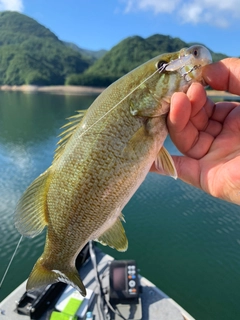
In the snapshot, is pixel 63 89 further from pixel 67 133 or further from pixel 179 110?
pixel 179 110

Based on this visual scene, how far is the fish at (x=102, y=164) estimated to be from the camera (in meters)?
2.68

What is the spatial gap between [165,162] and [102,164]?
718 mm

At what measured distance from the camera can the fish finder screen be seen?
673cm

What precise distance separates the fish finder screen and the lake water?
3.70 metres

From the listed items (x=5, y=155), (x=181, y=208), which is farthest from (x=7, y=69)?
(x=181, y=208)

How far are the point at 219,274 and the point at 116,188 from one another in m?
9.92

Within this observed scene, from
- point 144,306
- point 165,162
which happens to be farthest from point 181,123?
point 144,306

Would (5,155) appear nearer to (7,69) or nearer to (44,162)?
(44,162)

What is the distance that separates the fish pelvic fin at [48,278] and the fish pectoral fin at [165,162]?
148cm

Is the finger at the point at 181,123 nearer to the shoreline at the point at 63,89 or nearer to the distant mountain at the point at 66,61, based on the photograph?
the shoreline at the point at 63,89

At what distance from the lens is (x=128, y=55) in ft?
434

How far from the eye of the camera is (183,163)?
10.6 ft

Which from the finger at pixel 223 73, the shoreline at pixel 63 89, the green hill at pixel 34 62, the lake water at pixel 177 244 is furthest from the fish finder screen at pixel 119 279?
the green hill at pixel 34 62

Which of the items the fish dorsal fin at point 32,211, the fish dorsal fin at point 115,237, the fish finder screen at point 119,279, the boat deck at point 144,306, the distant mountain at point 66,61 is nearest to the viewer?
the fish dorsal fin at point 32,211
